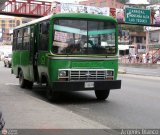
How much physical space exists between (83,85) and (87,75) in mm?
363

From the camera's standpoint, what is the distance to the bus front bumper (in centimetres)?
1316

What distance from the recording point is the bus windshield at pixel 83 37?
Result: 43.9 ft

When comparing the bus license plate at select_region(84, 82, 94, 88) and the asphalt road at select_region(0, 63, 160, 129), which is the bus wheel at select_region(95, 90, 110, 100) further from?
the bus license plate at select_region(84, 82, 94, 88)

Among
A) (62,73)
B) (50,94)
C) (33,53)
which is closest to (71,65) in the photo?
(62,73)

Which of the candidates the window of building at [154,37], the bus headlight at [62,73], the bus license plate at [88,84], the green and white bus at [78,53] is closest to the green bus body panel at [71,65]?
the green and white bus at [78,53]

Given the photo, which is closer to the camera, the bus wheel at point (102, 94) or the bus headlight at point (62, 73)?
the bus headlight at point (62, 73)

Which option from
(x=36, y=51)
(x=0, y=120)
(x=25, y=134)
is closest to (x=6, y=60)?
(x=36, y=51)

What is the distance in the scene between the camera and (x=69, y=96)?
1590 centimetres

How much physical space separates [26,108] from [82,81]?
2687mm

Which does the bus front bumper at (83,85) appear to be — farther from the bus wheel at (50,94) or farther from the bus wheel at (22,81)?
the bus wheel at (22,81)

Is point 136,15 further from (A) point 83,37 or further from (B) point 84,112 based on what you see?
(B) point 84,112

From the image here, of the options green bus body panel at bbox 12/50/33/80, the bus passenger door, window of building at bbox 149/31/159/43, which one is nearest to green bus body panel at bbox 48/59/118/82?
the bus passenger door

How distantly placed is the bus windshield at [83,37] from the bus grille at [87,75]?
62 centimetres

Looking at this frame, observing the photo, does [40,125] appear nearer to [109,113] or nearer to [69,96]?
[109,113]
